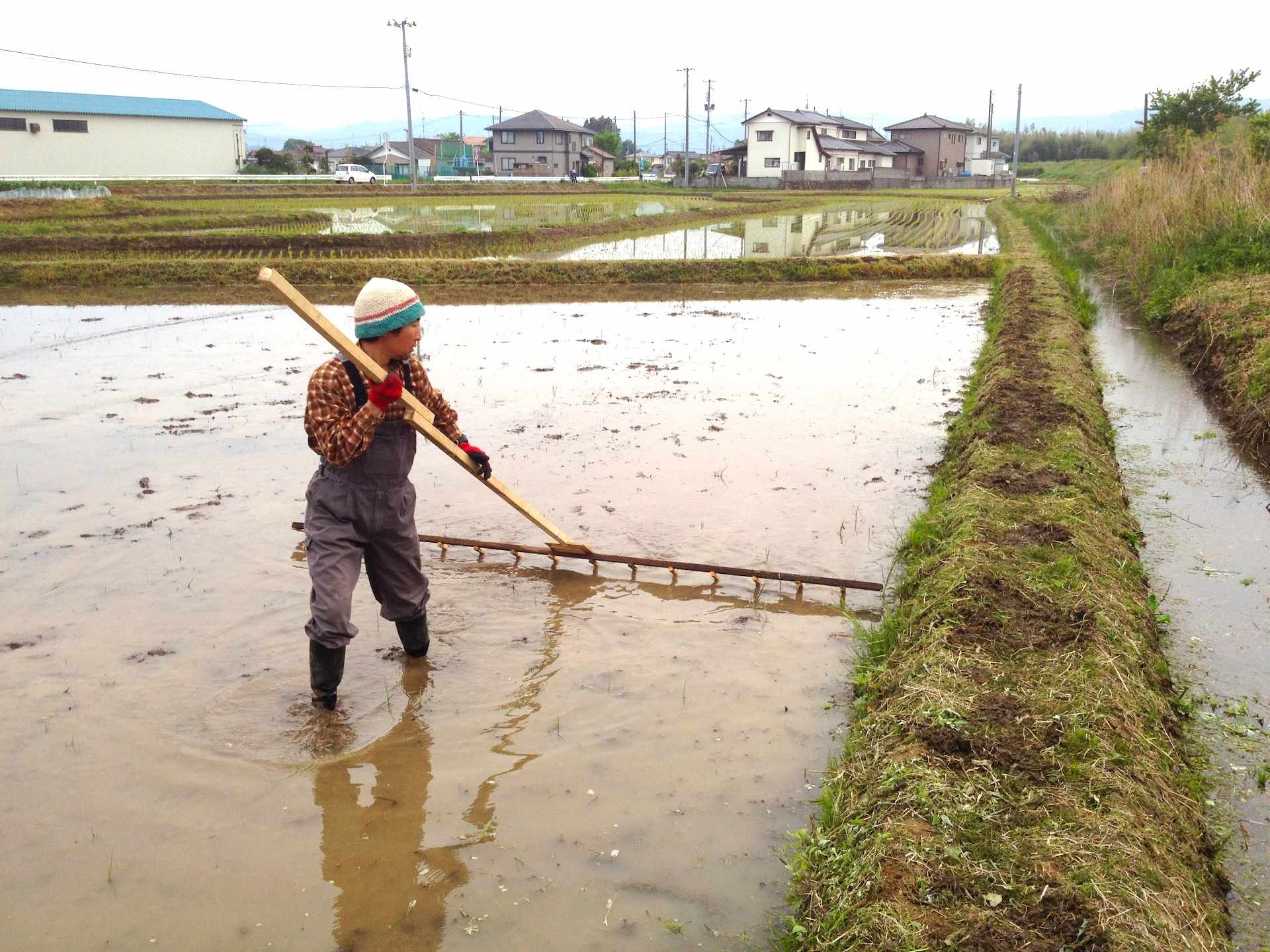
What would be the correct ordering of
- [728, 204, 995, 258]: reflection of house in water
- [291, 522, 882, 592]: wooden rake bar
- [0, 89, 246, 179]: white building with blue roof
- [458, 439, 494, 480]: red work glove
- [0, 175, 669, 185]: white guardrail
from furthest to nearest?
[0, 89, 246, 179]: white building with blue roof, [0, 175, 669, 185]: white guardrail, [728, 204, 995, 258]: reflection of house in water, [291, 522, 882, 592]: wooden rake bar, [458, 439, 494, 480]: red work glove

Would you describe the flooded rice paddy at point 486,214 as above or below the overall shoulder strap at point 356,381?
above

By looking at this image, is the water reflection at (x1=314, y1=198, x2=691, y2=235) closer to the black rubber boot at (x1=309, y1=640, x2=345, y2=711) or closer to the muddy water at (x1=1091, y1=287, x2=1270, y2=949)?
the muddy water at (x1=1091, y1=287, x2=1270, y2=949)

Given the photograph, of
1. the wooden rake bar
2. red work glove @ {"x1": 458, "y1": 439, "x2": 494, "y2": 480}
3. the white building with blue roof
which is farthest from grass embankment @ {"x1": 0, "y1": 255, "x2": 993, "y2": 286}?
the white building with blue roof

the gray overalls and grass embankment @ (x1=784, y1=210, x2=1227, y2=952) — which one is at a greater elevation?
the gray overalls

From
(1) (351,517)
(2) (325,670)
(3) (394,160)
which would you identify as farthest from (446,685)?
(3) (394,160)

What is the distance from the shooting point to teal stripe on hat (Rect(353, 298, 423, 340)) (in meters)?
3.21

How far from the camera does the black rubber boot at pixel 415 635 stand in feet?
12.5

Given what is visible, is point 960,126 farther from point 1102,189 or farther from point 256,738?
point 256,738

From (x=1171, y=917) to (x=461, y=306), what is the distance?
41.7 ft

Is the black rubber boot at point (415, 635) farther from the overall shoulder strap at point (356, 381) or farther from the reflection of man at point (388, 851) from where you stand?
the overall shoulder strap at point (356, 381)

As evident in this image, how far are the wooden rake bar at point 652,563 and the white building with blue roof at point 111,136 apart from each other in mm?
37187

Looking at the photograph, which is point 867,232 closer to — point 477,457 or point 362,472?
point 477,457

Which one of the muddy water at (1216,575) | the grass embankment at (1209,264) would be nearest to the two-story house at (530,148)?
the grass embankment at (1209,264)

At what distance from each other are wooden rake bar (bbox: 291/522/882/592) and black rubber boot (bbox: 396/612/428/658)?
36.9 inches
